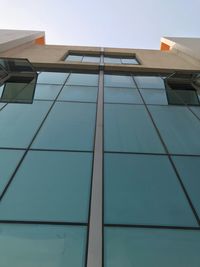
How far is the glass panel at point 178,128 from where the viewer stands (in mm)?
8141

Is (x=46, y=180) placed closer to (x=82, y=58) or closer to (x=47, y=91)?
(x=47, y=91)

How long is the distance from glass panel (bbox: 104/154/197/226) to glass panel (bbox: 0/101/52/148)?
2.67 metres

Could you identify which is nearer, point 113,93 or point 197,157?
Result: point 197,157

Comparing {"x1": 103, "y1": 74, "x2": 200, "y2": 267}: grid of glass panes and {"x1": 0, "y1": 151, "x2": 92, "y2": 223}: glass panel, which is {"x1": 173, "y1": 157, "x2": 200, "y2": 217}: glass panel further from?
{"x1": 0, "y1": 151, "x2": 92, "y2": 223}: glass panel

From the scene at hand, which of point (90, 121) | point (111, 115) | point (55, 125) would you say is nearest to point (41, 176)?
point (55, 125)

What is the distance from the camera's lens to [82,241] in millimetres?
5031

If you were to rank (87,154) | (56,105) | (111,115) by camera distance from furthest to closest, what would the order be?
(56,105), (111,115), (87,154)

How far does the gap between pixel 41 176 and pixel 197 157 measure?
168 inches

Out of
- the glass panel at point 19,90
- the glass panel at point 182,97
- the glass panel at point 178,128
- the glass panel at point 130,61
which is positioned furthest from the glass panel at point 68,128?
the glass panel at point 130,61

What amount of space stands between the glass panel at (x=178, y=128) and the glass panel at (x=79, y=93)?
262 centimetres

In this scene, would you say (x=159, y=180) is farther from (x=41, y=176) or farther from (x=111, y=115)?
(x=111, y=115)

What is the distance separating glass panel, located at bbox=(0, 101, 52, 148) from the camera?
8.07 metres

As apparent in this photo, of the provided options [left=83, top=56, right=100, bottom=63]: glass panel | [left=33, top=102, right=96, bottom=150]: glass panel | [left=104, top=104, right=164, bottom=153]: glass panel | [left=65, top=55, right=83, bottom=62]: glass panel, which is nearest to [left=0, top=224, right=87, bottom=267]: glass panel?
[left=33, top=102, right=96, bottom=150]: glass panel

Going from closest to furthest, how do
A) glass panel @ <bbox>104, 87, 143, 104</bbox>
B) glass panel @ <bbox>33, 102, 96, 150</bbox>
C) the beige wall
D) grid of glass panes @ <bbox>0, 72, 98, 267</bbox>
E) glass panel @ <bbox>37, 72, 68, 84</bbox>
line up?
grid of glass panes @ <bbox>0, 72, 98, 267</bbox> < glass panel @ <bbox>33, 102, 96, 150</bbox> < glass panel @ <bbox>104, 87, 143, 104</bbox> < glass panel @ <bbox>37, 72, 68, 84</bbox> < the beige wall
